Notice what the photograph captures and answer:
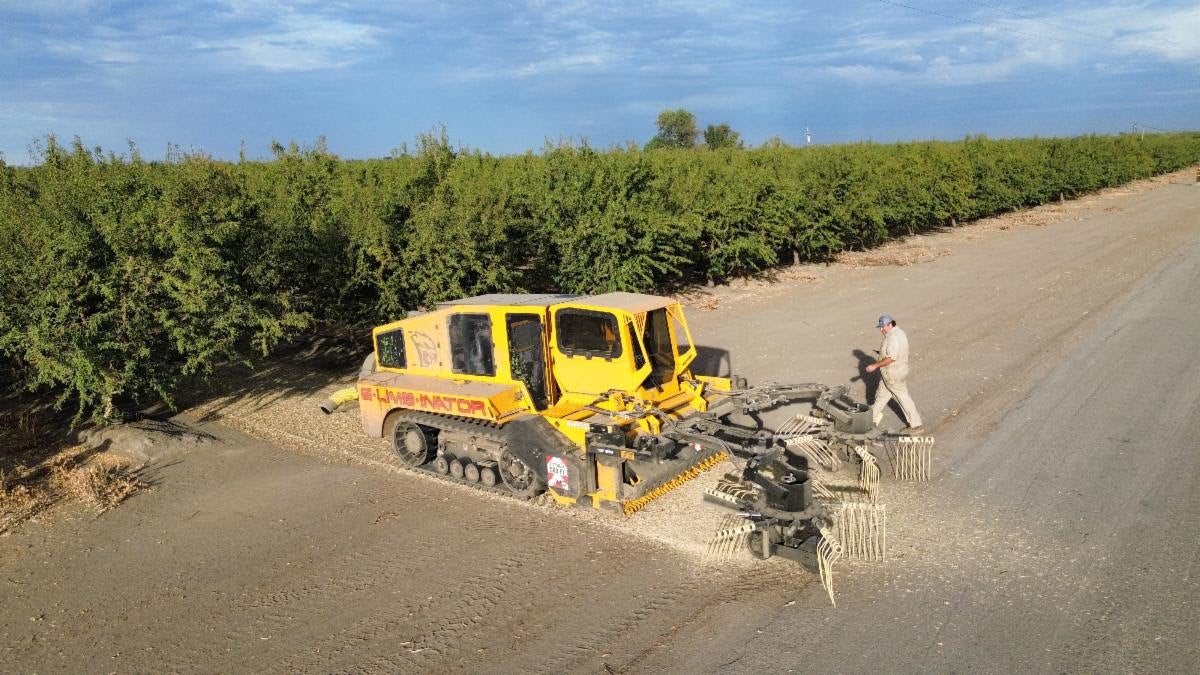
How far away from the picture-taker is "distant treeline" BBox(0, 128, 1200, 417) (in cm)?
1187

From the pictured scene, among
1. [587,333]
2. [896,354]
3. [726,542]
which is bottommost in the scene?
[726,542]

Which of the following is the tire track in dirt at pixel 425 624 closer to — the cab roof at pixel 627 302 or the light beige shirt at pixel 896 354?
the cab roof at pixel 627 302

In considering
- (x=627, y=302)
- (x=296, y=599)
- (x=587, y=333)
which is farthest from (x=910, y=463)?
(x=296, y=599)

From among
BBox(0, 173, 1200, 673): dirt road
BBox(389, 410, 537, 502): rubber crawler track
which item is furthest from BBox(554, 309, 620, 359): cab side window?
BBox(0, 173, 1200, 673): dirt road

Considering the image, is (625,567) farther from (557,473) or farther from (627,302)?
(627,302)

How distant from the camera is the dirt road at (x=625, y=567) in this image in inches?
258

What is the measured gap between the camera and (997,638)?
6.38 meters

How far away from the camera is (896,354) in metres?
11.1

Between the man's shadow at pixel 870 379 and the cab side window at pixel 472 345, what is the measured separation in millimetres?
5863

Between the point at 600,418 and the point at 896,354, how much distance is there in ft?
14.9

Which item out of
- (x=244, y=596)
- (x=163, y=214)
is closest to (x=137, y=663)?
(x=244, y=596)

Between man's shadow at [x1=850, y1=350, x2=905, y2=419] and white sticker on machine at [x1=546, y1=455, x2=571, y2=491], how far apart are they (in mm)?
5355

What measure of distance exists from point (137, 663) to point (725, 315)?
16.6 metres

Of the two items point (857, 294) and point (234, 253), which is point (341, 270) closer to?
point (234, 253)
